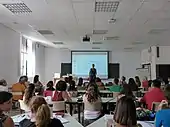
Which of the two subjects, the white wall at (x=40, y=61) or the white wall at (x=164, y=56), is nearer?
the white wall at (x=164, y=56)

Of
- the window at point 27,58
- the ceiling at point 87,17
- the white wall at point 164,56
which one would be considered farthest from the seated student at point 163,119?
the white wall at point 164,56

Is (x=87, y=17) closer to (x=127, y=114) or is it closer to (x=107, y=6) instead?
(x=107, y=6)

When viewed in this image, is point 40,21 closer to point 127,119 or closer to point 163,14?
point 163,14

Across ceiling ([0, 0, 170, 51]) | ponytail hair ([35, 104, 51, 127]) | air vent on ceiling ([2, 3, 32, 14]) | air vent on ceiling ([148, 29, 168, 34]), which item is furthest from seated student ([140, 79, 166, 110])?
air vent on ceiling ([148, 29, 168, 34])

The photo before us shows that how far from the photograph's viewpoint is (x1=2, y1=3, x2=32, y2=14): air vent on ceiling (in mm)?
6276

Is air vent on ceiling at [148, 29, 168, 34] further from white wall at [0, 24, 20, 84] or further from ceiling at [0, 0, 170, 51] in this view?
white wall at [0, 24, 20, 84]

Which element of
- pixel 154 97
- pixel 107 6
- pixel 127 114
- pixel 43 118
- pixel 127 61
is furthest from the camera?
pixel 127 61

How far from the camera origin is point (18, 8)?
21.7ft

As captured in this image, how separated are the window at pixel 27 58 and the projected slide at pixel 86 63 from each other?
3.76 m

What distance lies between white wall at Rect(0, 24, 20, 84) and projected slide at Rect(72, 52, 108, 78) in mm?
6963

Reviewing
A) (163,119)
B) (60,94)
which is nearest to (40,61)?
(60,94)

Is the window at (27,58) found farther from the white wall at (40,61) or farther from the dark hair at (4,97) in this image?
the dark hair at (4,97)

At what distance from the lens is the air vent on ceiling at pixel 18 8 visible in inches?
247

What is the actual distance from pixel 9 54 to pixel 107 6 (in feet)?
16.1
